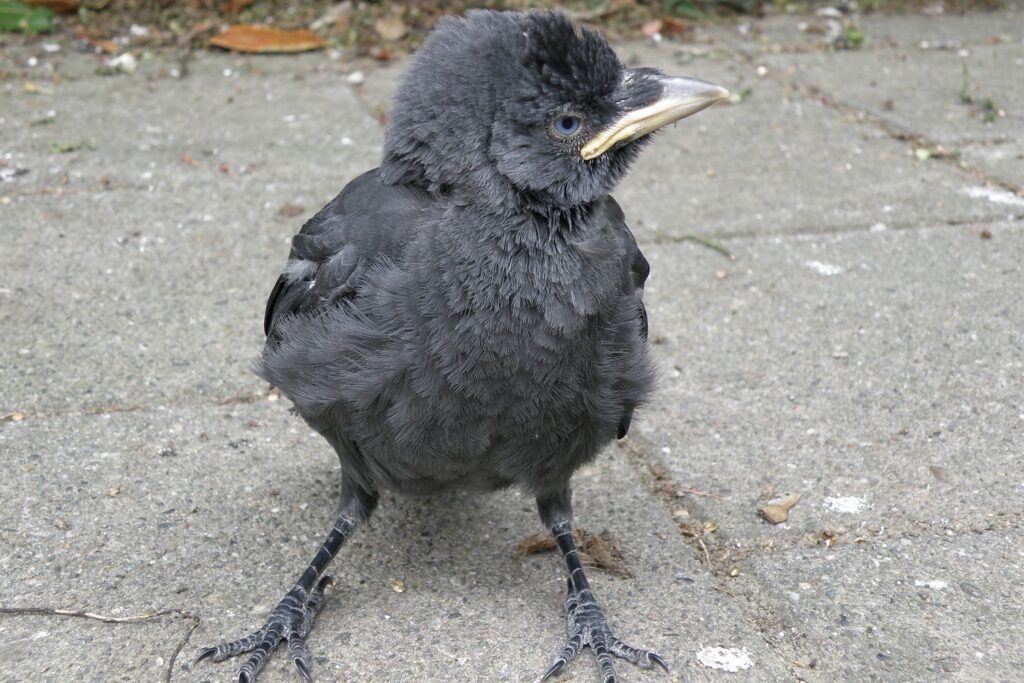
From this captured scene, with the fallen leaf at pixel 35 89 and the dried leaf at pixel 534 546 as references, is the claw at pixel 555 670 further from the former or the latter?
the fallen leaf at pixel 35 89

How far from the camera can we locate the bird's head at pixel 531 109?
2.98 m

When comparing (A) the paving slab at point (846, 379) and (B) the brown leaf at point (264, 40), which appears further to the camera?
(B) the brown leaf at point (264, 40)

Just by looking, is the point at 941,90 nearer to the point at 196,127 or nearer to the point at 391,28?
the point at 391,28

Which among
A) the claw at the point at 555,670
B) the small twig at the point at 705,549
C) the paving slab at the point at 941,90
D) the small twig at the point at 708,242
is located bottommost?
the paving slab at the point at 941,90

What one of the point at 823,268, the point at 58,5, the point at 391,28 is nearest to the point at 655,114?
the point at 823,268

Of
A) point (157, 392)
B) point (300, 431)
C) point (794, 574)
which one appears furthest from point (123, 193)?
point (794, 574)

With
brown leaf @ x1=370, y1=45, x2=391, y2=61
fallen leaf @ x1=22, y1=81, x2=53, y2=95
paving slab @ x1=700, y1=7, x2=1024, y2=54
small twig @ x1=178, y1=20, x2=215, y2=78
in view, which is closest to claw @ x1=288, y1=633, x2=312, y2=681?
fallen leaf @ x1=22, y1=81, x2=53, y2=95

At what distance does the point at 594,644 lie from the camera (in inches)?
122

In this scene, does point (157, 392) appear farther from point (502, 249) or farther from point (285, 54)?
point (285, 54)

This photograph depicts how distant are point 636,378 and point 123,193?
3449 mm

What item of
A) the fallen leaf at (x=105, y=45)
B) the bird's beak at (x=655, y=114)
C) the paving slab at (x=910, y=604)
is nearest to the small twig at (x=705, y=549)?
the paving slab at (x=910, y=604)

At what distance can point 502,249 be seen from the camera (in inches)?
118

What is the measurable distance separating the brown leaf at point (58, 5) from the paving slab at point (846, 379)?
4.70 meters

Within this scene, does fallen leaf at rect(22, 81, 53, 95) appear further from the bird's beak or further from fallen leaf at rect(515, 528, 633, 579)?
the bird's beak
